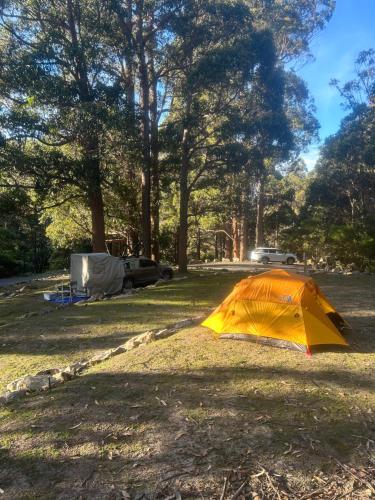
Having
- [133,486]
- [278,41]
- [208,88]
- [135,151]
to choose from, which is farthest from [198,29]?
[133,486]

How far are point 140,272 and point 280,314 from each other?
11091 mm

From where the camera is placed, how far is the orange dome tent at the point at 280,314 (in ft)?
23.7

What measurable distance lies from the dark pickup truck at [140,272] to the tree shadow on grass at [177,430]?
11.4 m

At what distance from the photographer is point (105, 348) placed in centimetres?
845

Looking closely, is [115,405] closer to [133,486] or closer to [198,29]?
[133,486]

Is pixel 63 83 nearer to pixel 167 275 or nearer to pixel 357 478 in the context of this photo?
pixel 167 275

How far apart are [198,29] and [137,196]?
27.7ft

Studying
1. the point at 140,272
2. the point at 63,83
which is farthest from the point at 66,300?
the point at 63,83

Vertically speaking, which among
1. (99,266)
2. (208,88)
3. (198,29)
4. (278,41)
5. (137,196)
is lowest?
(99,266)

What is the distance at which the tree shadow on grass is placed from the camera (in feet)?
12.0

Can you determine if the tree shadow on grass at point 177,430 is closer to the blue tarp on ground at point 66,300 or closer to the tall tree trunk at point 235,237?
the blue tarp on ground at point 66,300

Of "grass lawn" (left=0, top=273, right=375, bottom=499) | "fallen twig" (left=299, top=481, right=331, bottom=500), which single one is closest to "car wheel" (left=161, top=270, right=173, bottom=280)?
"grass lawn" (left=0, top=273, right=375, bottom=499)

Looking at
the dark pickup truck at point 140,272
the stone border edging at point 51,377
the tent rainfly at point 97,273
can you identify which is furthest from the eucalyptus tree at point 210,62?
the stone border edging at point 51,377

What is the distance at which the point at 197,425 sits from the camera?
451cm
